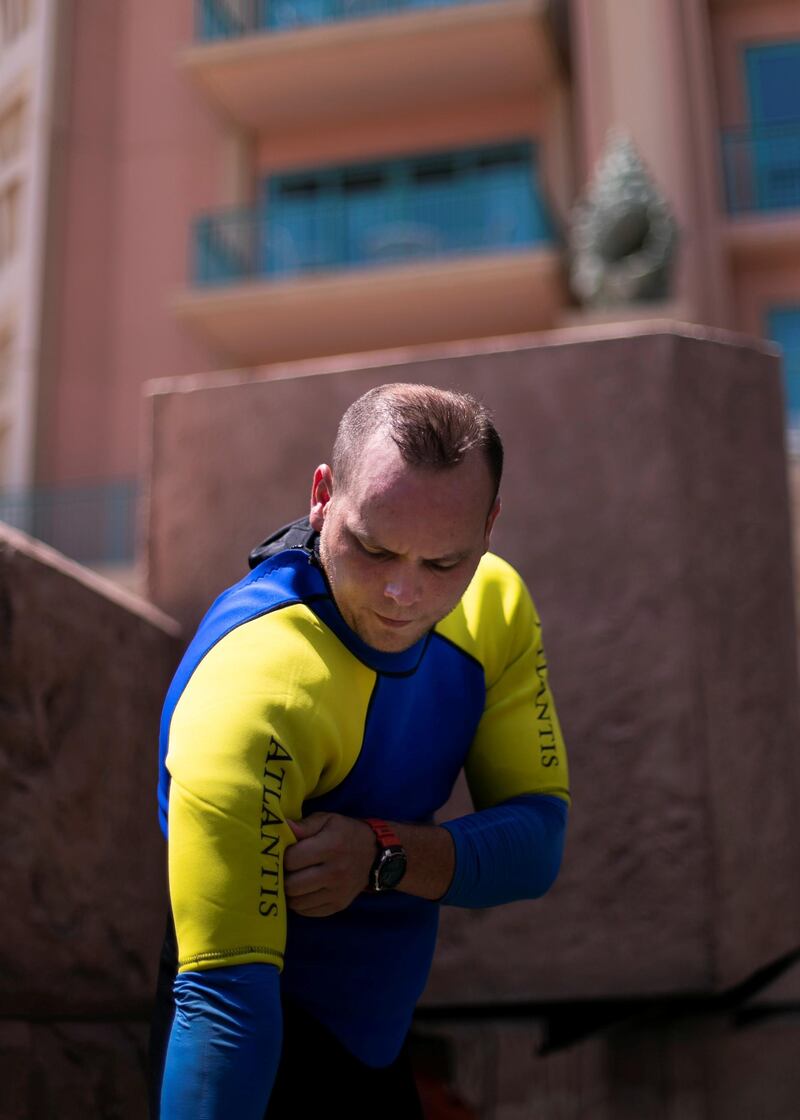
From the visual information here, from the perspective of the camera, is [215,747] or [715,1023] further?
[715,1023]

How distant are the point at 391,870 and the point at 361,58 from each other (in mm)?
14220

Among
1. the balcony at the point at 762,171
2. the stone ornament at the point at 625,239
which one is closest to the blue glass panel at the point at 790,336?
the balcony at the point at 762,171

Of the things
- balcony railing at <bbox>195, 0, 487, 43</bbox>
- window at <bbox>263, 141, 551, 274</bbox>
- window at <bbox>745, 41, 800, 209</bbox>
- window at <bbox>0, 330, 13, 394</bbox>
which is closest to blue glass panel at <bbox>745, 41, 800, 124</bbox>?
window at <bbox>745, 41, 800, 209</bbox>

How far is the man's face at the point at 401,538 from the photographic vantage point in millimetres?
1634

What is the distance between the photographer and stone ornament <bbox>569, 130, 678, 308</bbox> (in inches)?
433

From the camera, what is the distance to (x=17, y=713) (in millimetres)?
2486

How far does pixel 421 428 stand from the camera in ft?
5.36

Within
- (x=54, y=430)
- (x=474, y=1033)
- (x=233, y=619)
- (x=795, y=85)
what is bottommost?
(x=474, y=1033)

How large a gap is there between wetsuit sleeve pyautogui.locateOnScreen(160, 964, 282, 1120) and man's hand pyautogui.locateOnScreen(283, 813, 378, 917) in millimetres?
127

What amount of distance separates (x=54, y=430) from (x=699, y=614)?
1278cm

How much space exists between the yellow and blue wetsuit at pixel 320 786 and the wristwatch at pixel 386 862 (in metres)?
0.11

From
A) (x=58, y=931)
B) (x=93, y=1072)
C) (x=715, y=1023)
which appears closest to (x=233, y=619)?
(x=58, y=931)

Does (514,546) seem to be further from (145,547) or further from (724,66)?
(724,66)

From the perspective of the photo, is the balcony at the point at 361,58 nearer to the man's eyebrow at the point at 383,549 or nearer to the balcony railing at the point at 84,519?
the balcony railing at the point at 84,519
